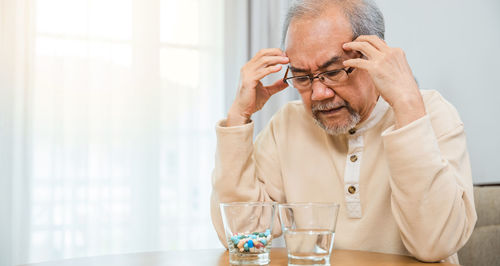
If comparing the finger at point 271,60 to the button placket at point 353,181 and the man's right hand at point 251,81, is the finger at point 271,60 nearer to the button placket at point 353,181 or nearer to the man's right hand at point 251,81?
the man's right hand at point 251,81

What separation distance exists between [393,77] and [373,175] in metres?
0.30

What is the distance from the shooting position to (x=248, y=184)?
1.30 m

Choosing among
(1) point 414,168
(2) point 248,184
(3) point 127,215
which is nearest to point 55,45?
(3) point 127,215

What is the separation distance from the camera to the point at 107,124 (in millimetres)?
2543

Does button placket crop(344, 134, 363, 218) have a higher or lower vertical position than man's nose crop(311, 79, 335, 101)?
lower

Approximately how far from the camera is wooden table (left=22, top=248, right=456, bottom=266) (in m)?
0.94

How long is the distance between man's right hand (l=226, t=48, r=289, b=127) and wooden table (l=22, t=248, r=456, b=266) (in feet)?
1.28

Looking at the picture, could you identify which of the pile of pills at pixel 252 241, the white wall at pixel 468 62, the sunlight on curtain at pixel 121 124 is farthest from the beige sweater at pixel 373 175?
the white wall at pixel 468 62

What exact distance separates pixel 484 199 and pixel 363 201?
59cm

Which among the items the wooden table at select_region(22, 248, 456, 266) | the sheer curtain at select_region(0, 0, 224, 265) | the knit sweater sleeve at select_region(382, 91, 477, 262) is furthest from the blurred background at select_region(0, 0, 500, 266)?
the knit sweater sleeve at select_region(382, 91, 477, 262)

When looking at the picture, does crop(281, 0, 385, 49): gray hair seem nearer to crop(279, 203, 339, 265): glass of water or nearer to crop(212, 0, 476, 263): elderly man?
crop(212, 0, 476, 263): elderly man

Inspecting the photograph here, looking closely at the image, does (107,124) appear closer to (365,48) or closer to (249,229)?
(365,48)

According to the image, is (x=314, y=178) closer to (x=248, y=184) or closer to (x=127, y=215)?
(x=248, y=184)

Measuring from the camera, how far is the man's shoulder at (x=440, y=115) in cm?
120
